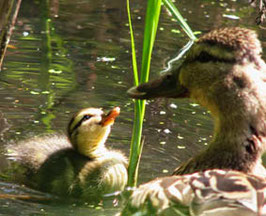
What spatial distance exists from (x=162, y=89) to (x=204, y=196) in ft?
3.91

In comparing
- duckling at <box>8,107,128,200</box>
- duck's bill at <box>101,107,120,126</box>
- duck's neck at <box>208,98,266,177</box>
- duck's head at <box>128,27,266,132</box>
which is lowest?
duckling at <box>8,107,128,200</box>

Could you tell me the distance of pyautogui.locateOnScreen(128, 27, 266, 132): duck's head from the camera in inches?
123

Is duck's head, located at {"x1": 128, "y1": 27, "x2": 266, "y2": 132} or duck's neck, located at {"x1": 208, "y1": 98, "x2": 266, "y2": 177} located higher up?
duck's head, located at {"x1": 128, "y1": 27, "x2": 266, "y2": 132}

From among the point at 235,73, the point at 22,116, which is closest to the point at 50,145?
the point at 22,116

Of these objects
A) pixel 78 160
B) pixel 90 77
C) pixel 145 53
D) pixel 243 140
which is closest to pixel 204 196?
pixel 243 140

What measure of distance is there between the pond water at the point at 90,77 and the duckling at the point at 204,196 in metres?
1.31

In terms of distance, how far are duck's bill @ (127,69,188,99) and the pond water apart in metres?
0.71

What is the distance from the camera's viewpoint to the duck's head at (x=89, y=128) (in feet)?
14.2

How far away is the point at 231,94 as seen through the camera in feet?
10.4

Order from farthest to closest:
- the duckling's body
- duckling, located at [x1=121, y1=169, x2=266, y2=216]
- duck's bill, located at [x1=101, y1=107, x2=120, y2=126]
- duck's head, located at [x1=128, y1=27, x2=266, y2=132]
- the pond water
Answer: the pond water
duck's bill, located at [x1=101, y1=107, x2=120, y2=126]
duck's head, located at [x1=128, y1=27, x2=266, y2=132]
the duckling's body
duckling, located at [x1=121, y1=169, x2=266, y2=216]

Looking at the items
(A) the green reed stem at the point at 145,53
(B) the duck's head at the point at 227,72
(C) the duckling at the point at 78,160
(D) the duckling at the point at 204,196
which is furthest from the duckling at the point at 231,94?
(C) the duckling at the point at 78,160

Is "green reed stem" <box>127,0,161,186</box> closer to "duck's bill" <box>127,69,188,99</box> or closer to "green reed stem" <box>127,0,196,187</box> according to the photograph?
"green reed stem" <box>127,0,196,187</box>

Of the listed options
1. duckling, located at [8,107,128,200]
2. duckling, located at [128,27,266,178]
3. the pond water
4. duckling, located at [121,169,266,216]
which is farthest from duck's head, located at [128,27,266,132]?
duckling, located at [8,107,128,200]

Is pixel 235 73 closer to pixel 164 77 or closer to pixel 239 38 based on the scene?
pixel 239 38
